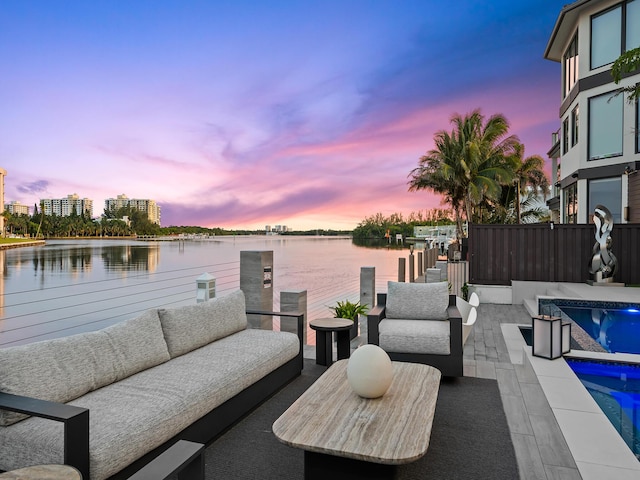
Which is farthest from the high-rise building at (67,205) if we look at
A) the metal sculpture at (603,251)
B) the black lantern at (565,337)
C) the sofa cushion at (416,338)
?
the metal sculpture at (603,251)

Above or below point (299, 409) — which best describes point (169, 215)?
above

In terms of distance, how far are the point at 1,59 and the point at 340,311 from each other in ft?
23.9

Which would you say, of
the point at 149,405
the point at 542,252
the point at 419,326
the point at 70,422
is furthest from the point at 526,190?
the point at 70,422

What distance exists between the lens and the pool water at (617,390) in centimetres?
272

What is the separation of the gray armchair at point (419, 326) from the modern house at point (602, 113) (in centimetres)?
808

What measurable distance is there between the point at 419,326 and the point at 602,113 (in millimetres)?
9956

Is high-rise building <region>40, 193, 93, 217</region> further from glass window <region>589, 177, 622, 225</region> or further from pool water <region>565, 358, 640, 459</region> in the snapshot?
glass window <region>589, 177, 622, 225</region>

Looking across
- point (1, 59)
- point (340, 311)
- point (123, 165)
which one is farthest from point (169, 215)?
point (340, 311)

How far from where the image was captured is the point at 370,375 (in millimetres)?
2334

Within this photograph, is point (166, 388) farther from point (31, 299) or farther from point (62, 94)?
point (62, 94)

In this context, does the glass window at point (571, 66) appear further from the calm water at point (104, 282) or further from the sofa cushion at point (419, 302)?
the sofa cushion at point (419, 302)

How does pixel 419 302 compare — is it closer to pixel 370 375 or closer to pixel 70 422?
pixel 370 375

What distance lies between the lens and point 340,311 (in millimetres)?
5691

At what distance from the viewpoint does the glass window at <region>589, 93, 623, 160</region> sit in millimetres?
10562
